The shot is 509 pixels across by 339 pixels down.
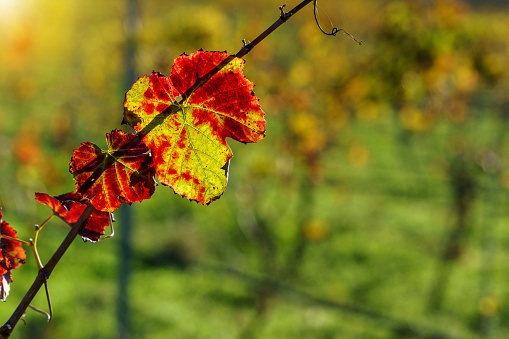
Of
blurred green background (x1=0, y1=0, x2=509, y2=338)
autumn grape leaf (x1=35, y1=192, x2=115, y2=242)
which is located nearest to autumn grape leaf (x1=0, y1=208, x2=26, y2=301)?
autumn grape leaf (x1=35, y1=192, x2=115, y2=242)

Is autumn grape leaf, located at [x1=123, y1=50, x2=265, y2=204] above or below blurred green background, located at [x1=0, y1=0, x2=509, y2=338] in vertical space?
below

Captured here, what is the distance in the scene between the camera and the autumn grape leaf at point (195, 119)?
1.50ft

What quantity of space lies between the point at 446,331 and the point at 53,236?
4678mm

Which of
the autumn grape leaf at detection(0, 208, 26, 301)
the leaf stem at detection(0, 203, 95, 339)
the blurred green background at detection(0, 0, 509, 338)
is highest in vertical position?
the blurred green background at detection(0, 0, 509, 338)

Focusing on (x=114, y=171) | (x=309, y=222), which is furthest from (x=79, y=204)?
(x=309, y=222)

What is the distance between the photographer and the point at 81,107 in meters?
10.3

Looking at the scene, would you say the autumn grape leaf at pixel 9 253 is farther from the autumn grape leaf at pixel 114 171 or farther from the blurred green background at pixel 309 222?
the blurred green background at pixel 309 222

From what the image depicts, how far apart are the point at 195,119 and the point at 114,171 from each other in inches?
3.7

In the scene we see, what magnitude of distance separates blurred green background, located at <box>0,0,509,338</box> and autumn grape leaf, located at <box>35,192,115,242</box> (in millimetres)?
2590

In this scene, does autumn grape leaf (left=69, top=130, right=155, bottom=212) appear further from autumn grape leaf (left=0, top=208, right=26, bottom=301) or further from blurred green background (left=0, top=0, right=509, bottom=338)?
blurred green background (left=0, top=0, right=509, bottom=338)

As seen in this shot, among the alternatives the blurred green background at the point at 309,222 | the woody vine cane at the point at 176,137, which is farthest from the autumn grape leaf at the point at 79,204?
the blurred green background at the point at 309,222

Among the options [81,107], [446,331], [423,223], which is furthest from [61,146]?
[446,331]

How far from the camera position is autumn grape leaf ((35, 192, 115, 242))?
50 centimetres

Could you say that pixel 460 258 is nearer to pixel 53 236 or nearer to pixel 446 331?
pixel 446 331
